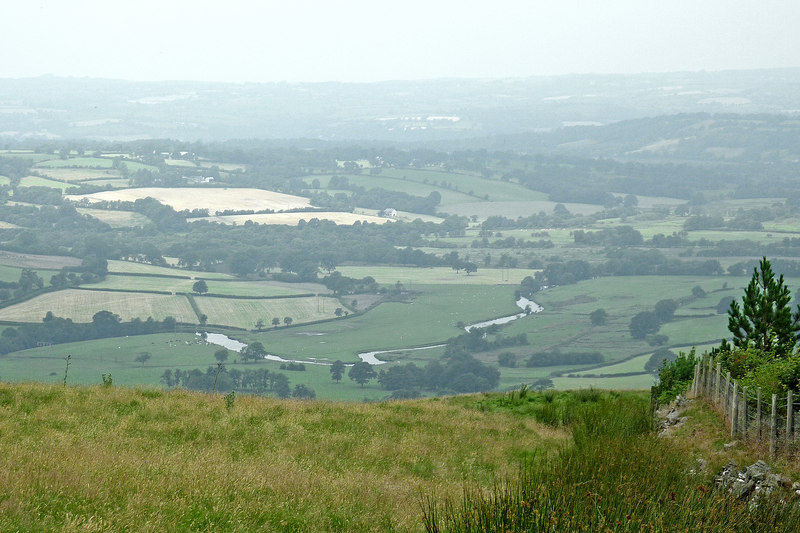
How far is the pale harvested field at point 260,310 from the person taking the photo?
114 metres

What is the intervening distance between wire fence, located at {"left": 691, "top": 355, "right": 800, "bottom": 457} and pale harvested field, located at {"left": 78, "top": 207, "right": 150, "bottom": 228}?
17230cm

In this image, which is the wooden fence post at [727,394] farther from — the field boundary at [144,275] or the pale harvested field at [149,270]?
the pale harvested field at [149,270]

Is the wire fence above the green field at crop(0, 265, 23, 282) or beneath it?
above

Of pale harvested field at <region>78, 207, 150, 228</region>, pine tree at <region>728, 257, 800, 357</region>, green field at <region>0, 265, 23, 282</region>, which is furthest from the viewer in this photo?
pale harvested field at <region>78, 207, 150, 228</region>

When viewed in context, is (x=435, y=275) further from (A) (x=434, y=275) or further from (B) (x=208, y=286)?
(B) (x=208, y=286)

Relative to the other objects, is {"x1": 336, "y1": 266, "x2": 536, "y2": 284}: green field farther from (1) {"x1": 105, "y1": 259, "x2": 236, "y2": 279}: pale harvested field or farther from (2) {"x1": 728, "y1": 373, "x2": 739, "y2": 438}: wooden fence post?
(2) {"x1": 728, "y1": 373, "x2": 739, "y2": 438}: wooden fence post

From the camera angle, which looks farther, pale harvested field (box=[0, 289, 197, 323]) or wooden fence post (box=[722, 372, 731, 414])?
pale harvested field (box=[0, 289, 197, 323])

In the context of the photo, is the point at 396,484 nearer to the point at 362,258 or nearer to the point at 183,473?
the point at 183,473

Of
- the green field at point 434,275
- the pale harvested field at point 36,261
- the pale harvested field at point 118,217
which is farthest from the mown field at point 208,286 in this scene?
the pale harvested field at point 118,217

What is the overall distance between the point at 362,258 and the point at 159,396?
156 m

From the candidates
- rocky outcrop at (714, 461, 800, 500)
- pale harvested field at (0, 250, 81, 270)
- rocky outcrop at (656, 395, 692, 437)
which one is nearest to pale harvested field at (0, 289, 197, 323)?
pale harvested field at (0, 250, 81, 270)

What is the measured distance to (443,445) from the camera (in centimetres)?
1658

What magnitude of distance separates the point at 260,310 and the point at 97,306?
2119 cm

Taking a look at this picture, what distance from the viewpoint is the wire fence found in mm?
13070
